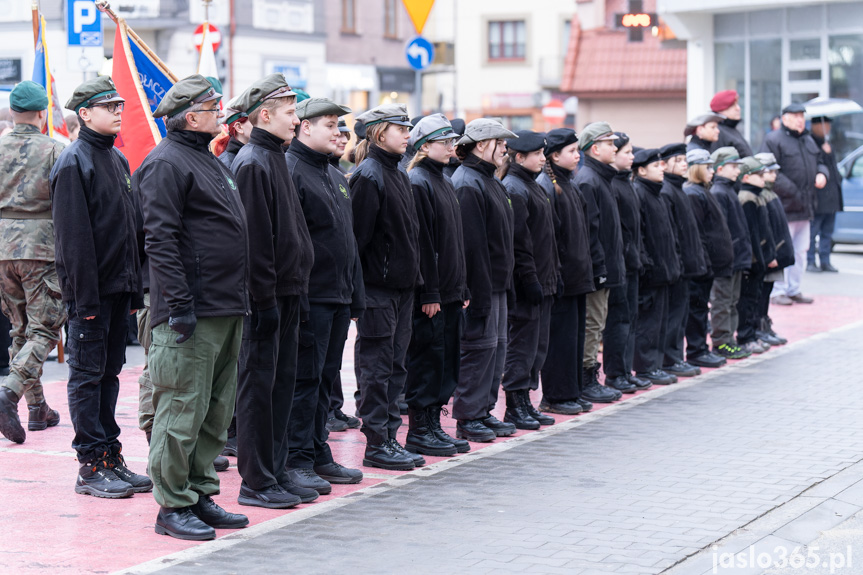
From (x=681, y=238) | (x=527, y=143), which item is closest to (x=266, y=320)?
(x=527, y=143)

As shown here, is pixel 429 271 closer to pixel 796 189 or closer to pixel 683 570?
pixel 683 570

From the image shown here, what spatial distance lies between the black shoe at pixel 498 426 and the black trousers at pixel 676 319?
299 centimetres

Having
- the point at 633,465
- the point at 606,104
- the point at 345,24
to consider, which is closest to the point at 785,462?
the point at 633,465

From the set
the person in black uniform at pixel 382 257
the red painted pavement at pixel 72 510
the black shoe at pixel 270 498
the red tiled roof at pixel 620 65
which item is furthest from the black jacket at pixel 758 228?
the red tiled roof at pixel 620 65

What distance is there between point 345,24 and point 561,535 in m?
40.1

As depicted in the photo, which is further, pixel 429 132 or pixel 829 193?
pixel 829 193

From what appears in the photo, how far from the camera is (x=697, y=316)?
→ 12.2 metres

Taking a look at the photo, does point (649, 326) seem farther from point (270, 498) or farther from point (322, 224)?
point (270, 498)

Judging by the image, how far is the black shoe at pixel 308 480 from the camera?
7.25m

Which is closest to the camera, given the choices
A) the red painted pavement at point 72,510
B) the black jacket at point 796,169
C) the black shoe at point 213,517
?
the red painted pavement at point 72,510

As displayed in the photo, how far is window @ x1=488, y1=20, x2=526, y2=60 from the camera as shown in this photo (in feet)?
193

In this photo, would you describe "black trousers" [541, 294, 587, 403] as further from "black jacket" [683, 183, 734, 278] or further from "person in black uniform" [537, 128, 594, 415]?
"black jacket" [683, 183, 734, 278]

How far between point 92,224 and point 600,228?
175 inches

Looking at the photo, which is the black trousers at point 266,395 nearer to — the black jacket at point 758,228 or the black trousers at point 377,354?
the black trousers at point 377,354
